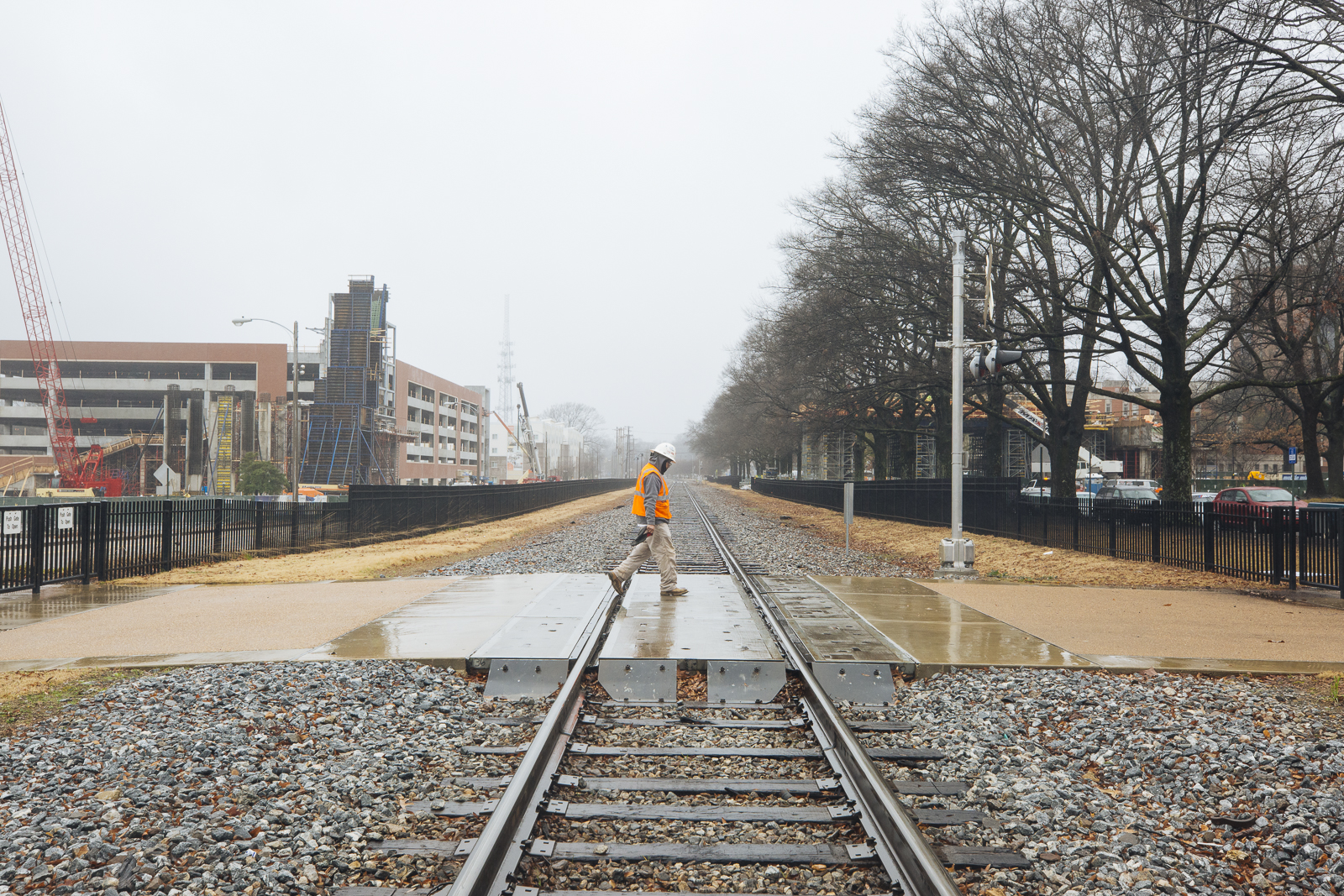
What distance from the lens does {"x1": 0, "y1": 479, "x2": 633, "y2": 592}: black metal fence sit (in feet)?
39.5

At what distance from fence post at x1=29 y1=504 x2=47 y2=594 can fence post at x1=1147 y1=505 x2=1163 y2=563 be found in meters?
18.8

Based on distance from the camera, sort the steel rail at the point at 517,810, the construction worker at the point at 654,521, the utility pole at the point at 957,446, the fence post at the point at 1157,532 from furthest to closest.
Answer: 1. the fence post at the point at 1157,532
2. the utility pole at the point at 957,446
3. the construction worker at the point at 654,521
4. the steel rail at the point at 517,810

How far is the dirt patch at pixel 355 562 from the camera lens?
14.5 meters

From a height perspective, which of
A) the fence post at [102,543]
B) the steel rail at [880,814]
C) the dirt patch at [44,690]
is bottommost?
the dirt patch at [44,690]

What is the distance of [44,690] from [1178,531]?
1716 centimetres

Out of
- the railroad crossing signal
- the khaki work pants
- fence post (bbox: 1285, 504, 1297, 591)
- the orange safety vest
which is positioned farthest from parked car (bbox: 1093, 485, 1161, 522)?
the orange safety vest

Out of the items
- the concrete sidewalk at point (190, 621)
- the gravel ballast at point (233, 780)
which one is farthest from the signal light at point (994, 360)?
the gravel ballast at point (233, 780)

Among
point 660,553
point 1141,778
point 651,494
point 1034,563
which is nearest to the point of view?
point 1141,778

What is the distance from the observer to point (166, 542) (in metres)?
15.3

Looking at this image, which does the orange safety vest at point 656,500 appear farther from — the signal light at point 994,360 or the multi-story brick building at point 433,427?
the multi-story brick building at point 433,427

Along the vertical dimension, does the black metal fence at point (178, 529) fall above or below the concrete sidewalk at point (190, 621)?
above

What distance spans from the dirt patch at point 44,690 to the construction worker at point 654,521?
4.98m

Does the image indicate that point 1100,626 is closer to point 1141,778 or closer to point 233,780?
point 1141,778

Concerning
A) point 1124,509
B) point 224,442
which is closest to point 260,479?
point 224,442
